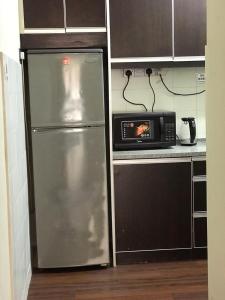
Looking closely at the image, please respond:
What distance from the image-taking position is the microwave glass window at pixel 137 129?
353 cm

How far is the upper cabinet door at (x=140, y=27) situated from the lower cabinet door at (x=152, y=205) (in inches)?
34.9

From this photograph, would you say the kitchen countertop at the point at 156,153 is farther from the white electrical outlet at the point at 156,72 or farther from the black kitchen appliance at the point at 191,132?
the white electrical outlet at the point at 156,72

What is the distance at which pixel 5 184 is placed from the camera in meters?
2.25

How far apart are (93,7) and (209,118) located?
74.4 inches

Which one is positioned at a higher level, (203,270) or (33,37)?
(33,37)

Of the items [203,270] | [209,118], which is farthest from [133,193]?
[209,118]

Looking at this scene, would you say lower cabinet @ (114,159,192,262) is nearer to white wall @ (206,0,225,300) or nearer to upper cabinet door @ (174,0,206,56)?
upper cabinet door @ (174,0,206,56)

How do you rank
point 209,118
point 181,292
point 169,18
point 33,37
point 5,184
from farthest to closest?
point 169,18 < point 33,37 < point 181,292 < point 5,184 < point 209,118

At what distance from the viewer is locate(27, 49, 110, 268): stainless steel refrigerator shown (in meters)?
3.20

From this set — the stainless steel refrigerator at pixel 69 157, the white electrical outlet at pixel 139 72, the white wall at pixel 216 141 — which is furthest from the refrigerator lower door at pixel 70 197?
the white wall at pixel 216 141

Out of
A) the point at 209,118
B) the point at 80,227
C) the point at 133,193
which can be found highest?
the point at 209,118

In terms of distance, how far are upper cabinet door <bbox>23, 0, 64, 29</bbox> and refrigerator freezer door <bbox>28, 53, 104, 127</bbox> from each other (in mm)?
227

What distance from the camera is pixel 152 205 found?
3.41 metres

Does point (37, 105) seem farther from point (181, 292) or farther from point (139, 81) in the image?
point (181, 292)
